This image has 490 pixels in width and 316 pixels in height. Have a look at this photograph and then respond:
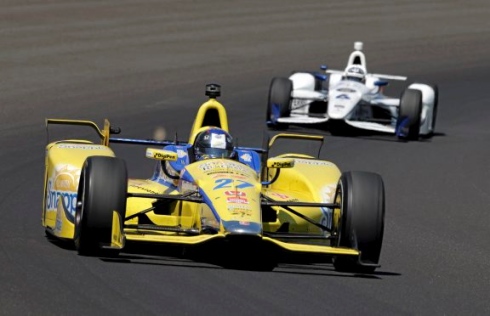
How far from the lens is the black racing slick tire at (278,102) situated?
70.6 feet

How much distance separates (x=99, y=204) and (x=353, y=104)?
10.4 meters

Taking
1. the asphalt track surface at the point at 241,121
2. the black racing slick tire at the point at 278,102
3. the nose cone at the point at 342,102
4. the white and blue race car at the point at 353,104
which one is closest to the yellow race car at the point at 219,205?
the asphalt track surface at the point at 241,121

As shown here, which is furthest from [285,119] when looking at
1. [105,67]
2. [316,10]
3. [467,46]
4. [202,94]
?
[316,10]

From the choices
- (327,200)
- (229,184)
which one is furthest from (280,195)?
(229,184)

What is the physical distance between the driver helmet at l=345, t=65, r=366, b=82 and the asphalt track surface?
1.43 metres

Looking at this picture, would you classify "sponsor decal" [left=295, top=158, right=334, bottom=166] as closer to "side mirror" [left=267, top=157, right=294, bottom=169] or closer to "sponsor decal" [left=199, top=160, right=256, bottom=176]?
"side mirror" [left=267, top=157, right=294, bottom=169]

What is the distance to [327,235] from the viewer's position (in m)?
12.1

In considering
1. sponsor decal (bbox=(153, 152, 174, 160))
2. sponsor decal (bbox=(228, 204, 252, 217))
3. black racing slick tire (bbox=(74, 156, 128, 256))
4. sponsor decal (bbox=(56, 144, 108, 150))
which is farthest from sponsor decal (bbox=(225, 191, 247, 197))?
sponsor decal (bbox=(56, 144, 108, 150))

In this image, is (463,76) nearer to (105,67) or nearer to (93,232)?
(105,67)

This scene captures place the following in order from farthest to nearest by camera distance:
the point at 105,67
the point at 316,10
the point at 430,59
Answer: the point at 316,10 → the point at 430,59 → the point at 105,67

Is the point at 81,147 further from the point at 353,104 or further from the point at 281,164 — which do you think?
the point at 353,104

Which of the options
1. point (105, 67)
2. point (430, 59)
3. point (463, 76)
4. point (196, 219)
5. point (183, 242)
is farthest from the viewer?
point (430, 59)

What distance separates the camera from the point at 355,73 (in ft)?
73.5

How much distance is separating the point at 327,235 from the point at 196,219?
1112mm
